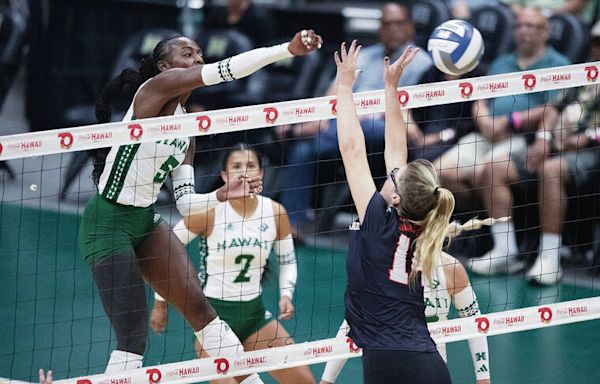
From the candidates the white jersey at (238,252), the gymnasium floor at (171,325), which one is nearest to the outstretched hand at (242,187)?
the white jersey at (238,252)

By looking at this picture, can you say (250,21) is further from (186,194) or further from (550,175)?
(186,194)

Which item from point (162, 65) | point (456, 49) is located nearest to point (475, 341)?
point (456, 49)

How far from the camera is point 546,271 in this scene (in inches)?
360

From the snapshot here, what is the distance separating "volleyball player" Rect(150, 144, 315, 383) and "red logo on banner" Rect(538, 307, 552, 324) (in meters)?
1.24

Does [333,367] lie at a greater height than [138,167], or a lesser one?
lesser

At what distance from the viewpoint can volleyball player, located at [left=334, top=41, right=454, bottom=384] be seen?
4828mm

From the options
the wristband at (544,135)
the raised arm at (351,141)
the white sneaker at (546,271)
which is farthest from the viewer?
the wristband at (544,135)

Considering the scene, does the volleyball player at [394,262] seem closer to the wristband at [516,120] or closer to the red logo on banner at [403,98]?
the red logo on banner at [403,98]

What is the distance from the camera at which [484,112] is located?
9719mm

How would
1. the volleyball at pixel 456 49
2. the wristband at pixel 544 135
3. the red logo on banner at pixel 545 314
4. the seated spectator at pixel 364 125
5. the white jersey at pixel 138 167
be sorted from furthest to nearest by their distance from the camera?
the seated spectator at pixel 364 125 < the wristband at pixel 544 135 < the volleyball at pixel 456 49 < the red logo on banner at pixel 545 314 < the white jersey at pixel 138 167

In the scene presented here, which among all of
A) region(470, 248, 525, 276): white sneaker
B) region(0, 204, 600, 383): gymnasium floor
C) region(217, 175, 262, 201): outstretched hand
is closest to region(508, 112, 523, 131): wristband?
region(470, 248, 525, 276): white sneaker

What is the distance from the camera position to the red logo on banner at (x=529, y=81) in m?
6.02

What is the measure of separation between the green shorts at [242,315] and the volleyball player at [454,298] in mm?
501

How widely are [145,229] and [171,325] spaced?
90.8 inches
